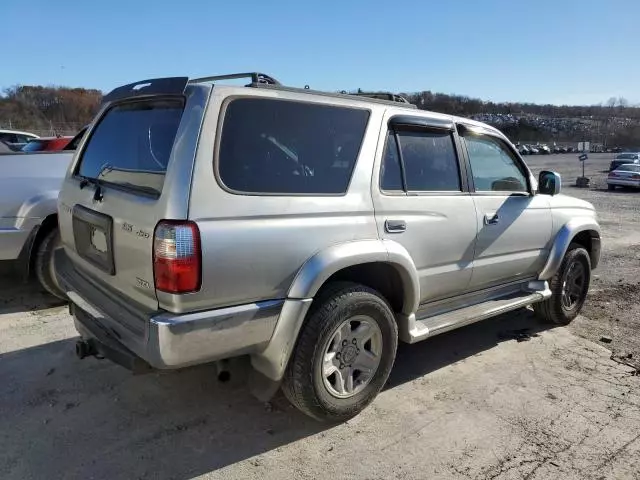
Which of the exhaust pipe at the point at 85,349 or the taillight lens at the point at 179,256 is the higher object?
the taillight lens at the point at 179,256

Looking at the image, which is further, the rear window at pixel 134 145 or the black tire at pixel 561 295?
the black tire at pixel 561 295

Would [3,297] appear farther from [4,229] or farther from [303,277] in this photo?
[303,277]

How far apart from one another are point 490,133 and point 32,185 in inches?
176

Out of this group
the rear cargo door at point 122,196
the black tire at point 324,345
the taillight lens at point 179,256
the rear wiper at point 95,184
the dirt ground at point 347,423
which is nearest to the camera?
the taillight lens at point 179,256

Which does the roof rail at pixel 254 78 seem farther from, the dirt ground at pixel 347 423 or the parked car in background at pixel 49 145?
the parked car in background at pixel 49 145

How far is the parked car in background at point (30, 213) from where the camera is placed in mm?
5027

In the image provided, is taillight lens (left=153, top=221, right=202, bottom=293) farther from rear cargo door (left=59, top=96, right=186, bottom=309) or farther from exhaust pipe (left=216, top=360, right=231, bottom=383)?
exhaust pipe (left=216, top=360, right=231, bottom=383)

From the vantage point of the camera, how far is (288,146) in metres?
2.88

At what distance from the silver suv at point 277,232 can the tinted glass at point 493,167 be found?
0.17 ft

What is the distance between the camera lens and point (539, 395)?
3688 mm

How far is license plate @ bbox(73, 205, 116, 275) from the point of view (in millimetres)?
2871

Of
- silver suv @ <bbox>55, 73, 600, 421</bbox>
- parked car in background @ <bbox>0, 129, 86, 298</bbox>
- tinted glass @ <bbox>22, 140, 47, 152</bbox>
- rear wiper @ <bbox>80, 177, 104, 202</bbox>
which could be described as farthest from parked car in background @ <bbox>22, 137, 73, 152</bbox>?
rear wiper @ <bbox>80, 177, 104, 202</bbox>

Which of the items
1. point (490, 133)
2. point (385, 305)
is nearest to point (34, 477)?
point (385, 305)

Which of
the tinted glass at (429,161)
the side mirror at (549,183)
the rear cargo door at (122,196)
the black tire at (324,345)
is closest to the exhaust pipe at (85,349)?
the rear cargo door at (122,196)
